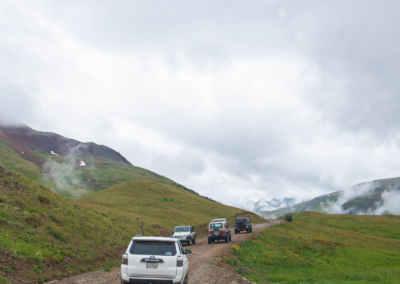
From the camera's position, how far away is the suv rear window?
9.85m

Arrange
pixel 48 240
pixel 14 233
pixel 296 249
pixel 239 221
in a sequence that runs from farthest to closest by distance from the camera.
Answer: pixel 239 221
pixel 296 249
pixel 48 240
pixel 14 233

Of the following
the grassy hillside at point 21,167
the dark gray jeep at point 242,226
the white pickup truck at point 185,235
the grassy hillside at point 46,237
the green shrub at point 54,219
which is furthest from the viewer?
the grassy hillside at point 21,167

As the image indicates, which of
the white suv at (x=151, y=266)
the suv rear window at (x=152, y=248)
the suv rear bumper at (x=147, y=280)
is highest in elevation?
the suv rear window at (x=152, y=248)

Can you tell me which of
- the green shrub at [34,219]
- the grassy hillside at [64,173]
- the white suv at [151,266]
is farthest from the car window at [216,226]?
the grassy hillside at [64,173]

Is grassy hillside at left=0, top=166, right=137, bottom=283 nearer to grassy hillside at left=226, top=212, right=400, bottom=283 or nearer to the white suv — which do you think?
the white suv

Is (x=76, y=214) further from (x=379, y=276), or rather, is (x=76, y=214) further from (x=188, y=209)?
(x=188, y=209)

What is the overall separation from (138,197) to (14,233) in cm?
6045

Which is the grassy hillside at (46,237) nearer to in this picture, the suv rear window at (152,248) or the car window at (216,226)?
the suv rear window at (152,248)

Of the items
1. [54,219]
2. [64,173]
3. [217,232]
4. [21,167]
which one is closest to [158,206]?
[217,232]

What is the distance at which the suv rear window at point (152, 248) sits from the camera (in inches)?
388

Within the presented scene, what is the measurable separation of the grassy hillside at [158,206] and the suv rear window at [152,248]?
108ft

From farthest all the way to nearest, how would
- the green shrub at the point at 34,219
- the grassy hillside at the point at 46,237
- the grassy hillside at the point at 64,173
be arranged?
1. the grassy hillside at the point at 64,173
2. the green shrub at the point at 34,219
3. the grassy hillside at the point at 46,237

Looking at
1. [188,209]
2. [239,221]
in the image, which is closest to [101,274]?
[239,221]

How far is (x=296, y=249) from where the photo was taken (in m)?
35.6
